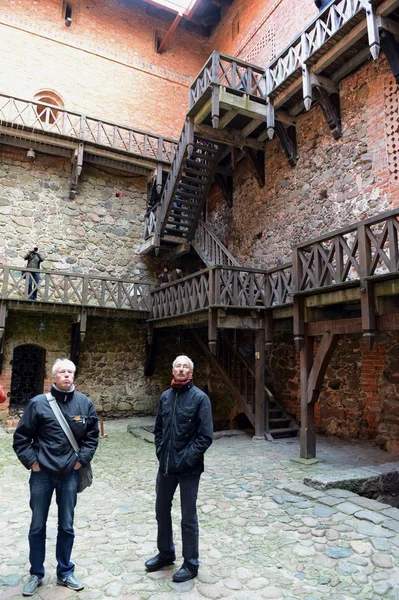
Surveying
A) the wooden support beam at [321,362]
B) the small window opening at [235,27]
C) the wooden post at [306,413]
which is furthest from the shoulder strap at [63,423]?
the small window opening at [235,27]

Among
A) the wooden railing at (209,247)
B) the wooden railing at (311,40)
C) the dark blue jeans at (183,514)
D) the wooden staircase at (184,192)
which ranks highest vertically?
the wooden railing at (311,40)

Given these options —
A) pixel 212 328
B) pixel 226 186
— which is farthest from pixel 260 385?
pixel 226 186

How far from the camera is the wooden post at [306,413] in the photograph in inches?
253

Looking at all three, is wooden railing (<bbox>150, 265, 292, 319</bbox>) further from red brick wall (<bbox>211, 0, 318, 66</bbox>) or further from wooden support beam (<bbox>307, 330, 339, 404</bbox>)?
red brick wall (<bbox>211, 0, 318, 66</bbox>)

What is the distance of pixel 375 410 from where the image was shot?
7395 mm

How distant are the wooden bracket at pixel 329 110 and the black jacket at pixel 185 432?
702cm

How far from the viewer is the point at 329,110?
8.16 metres

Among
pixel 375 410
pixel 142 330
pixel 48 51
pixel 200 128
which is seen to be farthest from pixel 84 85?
pixel 375 410

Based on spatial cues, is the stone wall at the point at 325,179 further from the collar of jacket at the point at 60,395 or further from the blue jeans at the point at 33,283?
the collar of jacket at the point at 60,395

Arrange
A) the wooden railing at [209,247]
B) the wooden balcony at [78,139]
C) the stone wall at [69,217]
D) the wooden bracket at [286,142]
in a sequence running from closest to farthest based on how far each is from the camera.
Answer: the wooden bracket at [286,142], the wooden railing at [209,247], the wooden balcony at [78,139], the stone wall at [69,217]

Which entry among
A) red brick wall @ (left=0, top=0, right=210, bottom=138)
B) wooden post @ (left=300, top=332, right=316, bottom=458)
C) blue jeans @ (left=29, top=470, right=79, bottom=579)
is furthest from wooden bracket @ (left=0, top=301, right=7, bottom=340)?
blue jeans @ (left=29, top=470, right=79, bottom=579)

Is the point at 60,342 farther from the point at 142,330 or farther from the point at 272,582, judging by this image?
the point at 272,582

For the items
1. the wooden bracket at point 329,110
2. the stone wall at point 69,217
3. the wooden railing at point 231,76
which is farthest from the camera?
the stone wall at point 69,217

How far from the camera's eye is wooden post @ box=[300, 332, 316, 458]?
21.1ft
